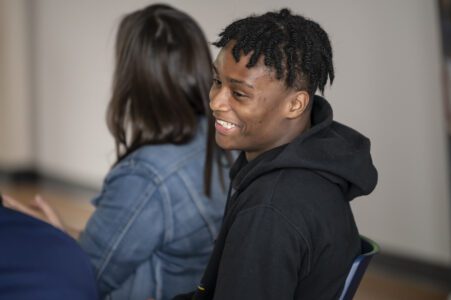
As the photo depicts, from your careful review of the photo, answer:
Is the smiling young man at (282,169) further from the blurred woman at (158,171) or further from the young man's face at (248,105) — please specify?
the blurred woman at (158,171)

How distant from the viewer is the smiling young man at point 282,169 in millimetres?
1091

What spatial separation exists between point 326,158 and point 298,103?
0.39ft

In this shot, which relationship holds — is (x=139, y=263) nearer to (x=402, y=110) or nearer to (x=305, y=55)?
(x=305, y=55)

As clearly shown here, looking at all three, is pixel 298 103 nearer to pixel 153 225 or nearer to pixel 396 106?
pixel 153 225

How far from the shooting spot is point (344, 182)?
1.21m

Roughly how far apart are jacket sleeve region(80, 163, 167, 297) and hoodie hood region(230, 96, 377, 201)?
0.54m

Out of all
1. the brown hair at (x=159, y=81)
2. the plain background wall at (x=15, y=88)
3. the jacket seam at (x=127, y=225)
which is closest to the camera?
the jacket seam at (x=127, y=225)

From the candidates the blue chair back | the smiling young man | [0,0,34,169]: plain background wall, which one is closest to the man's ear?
the smiling young man

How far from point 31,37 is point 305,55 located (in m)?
5.31

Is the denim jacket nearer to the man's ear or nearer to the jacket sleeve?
the jacket sleeve

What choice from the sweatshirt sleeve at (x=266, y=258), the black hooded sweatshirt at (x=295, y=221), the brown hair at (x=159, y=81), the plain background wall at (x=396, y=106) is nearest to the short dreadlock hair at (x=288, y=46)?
the black hooded sweatshirt at (x=295, y=221)

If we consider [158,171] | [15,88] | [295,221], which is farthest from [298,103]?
[15,88]

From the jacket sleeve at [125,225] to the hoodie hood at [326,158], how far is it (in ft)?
1.76

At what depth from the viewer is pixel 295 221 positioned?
1094mm
